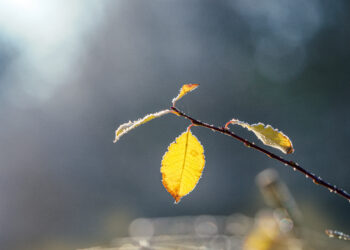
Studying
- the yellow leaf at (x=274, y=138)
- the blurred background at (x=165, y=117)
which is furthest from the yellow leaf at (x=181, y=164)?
the blurred background at (x=165, y=117)

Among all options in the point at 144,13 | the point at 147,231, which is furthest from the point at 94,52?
the point at 147,231

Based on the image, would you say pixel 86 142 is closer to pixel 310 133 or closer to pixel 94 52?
pixel 94 52

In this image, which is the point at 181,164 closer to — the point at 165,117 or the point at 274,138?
the point at 274,138

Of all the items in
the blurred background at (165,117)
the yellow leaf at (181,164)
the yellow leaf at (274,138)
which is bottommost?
the yellow leaf at (274,138)

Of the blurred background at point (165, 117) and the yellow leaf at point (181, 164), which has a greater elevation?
the blurred background at point (165, 117)

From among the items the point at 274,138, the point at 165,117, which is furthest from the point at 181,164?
the point at 165,117

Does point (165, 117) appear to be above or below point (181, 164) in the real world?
above

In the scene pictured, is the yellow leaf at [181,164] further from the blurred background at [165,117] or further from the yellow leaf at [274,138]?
the blurred background at [165,117]
